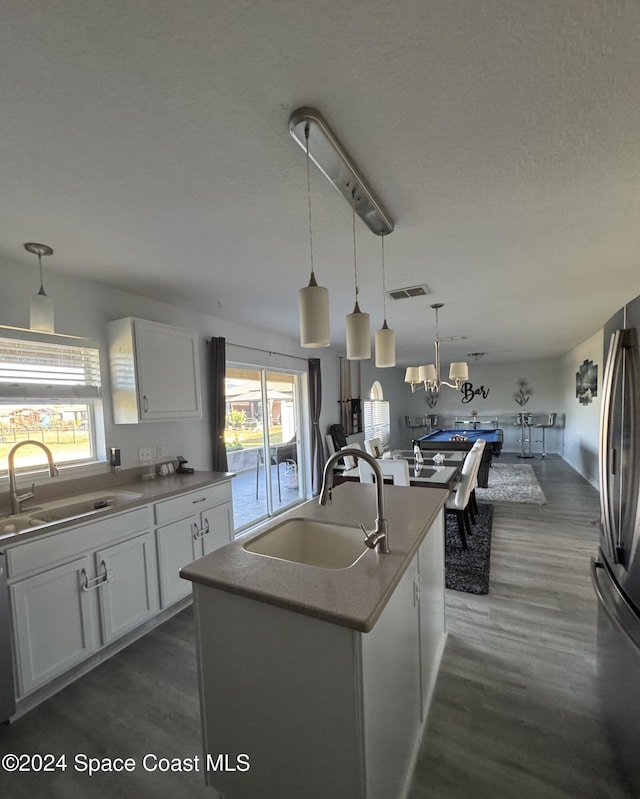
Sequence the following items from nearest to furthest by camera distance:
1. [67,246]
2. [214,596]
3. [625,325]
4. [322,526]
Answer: [214,596]
[625,325]
[322,526]
[67,246]

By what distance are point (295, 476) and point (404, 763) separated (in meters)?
4.15

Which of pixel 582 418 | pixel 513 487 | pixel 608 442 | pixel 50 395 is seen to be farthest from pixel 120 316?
pixel 582 418

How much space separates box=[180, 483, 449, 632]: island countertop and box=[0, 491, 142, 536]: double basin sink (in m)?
1.22

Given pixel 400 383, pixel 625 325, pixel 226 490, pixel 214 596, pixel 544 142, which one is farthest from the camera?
pixel 400 383

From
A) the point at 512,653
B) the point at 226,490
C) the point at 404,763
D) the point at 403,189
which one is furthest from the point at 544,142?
the point at 226,490

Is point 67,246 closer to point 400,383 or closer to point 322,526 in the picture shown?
point 322,526

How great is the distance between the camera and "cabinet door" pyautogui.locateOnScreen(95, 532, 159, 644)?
6.77ft

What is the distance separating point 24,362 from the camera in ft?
7.52

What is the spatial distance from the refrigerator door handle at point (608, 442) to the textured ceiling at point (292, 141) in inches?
30.7

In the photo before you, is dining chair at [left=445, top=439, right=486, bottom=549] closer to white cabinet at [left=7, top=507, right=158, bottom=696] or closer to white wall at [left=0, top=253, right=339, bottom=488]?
white wall at [left=0, top=253, right=339, bottom=488]

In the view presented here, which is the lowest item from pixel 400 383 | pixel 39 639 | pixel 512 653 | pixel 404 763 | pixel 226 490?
pixel 512 653

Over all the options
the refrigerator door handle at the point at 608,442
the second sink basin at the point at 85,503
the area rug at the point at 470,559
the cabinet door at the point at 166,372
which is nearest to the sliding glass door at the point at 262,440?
the cabinet door at the point at 166,372

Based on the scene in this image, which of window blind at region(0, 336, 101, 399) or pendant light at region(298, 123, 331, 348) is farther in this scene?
window blind at region(0, 336, 101, 399)

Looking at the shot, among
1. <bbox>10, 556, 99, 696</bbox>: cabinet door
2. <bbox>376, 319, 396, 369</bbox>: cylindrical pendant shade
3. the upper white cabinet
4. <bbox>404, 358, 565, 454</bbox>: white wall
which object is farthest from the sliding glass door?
<bbox>404, 358, 565, 454</bbox>: white wall
